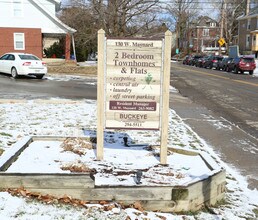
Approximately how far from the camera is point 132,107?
5.64 metres

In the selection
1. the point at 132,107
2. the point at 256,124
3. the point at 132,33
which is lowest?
the point at 256,124

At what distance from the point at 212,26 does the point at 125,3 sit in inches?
3207

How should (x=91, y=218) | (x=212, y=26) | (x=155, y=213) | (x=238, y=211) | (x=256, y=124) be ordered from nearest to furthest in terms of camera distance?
(x=91, y=218), (x=155, y=213), (x=238, y=211), (x=256, y=124), (x=212, y=26)

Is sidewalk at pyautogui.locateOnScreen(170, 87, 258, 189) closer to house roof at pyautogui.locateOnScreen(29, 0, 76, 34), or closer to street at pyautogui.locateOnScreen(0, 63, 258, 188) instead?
street at pyautogui.locateOnScreen(0, 63, 258, 188)

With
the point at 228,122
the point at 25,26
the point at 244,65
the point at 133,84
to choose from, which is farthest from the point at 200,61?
the point at 133,84

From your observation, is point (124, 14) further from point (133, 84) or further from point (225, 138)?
point (133, 84)

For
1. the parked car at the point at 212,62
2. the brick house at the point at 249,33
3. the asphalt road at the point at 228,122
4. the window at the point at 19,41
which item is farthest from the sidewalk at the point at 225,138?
the brick house at the point at 249,33

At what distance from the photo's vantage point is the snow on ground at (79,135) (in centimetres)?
403

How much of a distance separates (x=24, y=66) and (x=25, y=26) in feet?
37.7

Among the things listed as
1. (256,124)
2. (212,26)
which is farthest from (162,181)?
(212,26)

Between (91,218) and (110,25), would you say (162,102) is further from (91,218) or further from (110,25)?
(110,25)

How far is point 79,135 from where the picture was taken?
777 centimetres

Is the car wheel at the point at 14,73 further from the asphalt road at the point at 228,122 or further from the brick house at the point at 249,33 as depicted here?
the brick house at the point at 249,33

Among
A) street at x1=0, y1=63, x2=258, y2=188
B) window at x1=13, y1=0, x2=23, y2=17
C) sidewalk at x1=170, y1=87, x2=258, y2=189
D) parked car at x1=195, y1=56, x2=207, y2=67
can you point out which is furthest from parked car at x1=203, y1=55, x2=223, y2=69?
sidewalk at x1=170, y1=87, x2=258, y2=189
